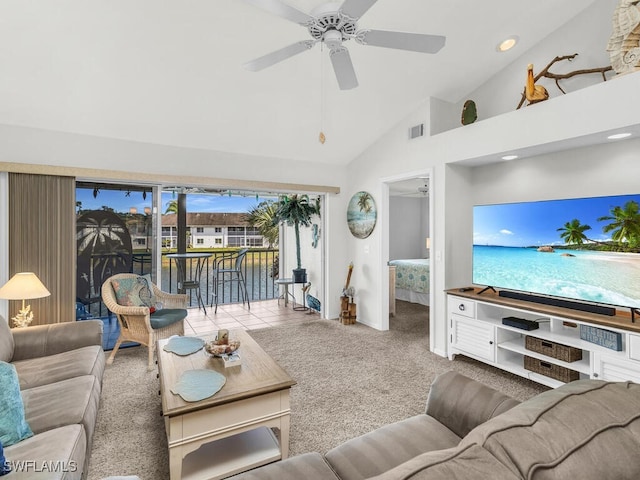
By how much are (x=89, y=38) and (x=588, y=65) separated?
4.23m

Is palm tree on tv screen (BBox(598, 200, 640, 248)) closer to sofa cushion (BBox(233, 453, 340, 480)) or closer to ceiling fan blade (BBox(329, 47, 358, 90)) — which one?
ceiling fan blade (BBox(329, 47, 358, 90))

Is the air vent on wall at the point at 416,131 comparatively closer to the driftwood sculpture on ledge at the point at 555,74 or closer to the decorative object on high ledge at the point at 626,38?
the driftwood sculpture on ledge at the point at 555,74

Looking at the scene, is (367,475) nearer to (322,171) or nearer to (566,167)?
(566,167)

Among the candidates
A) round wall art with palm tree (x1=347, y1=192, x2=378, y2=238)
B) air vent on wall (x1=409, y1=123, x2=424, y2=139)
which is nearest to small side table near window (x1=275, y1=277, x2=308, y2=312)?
round wall art with palm tree (x1=347, y1=192, x2=378, y2=238)

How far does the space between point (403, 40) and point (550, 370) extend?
2.84 m

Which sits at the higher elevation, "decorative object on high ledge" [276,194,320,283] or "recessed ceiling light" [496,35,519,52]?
"recessed ceiling light" [496,35,519,52]

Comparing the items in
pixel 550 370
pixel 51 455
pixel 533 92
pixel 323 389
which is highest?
pixel 533 92

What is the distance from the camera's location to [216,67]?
10.4 ft

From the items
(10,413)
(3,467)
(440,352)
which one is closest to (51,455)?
(3,467)

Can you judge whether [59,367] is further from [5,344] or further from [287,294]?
[287,294]

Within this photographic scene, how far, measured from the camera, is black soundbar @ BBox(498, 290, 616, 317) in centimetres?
264

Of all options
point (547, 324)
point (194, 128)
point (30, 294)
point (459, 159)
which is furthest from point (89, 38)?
point (547, 324)

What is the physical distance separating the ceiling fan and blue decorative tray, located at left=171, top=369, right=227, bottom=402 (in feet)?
6.56

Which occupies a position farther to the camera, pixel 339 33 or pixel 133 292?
pixel 133 292
